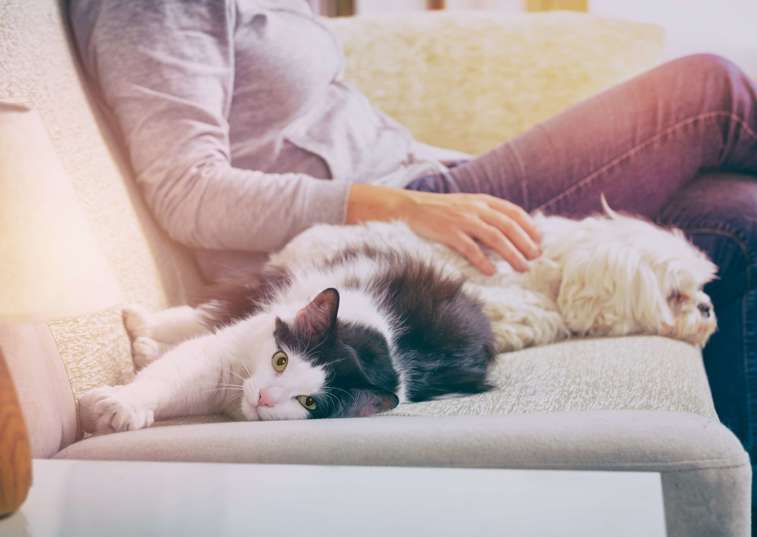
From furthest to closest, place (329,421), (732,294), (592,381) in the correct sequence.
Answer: (732,294) → (592,381) → (329,421)

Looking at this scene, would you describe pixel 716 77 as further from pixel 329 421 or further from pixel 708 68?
pixel 329 421

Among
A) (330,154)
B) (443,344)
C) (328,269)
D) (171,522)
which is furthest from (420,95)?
(171,522)

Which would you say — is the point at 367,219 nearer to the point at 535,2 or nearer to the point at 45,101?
the point at 45,101

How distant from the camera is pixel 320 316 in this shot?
1.00 meters

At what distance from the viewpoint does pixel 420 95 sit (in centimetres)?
221

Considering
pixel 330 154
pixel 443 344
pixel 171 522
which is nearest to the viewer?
pixel 171 522

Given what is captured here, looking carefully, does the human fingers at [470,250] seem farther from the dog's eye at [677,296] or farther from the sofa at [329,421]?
the dog's eye at [677,296]

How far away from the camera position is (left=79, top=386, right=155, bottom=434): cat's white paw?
0.93 m

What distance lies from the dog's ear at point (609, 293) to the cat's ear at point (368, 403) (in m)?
0.57

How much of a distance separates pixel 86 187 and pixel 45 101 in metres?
0.14

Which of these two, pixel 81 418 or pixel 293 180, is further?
pixel 293 180

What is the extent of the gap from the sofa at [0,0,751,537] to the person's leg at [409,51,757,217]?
1.15ft

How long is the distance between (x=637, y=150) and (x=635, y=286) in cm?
32

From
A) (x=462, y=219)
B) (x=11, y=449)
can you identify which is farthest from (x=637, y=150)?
(x=11, y=449)
